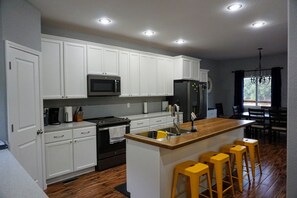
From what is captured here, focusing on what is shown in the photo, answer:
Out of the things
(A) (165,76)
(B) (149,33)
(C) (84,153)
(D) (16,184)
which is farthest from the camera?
(A) (165,76)

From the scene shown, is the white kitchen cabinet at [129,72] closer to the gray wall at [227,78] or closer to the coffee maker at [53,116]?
the coffee maker at [53,116]

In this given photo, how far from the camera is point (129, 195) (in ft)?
9.08

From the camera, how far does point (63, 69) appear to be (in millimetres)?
3479

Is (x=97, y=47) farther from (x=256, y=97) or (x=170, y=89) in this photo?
(x=256, y=97)

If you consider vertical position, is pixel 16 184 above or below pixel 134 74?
below

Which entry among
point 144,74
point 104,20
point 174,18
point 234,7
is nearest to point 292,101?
point 234,7

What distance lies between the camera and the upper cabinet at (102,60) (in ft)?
12.7

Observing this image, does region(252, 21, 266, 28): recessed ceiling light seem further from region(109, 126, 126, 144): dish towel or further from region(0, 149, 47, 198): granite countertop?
region(0, 149, 47, 198): granite countertop

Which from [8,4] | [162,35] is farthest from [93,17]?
[162,35]

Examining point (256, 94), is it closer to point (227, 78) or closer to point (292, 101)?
point (227, 78)

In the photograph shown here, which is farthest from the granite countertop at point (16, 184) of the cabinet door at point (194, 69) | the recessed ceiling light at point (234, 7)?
the cabinet door at point (194, 69)

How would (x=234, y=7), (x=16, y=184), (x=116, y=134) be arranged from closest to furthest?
(x=16, y=184) → (x=234, y=7) → (x=116, y=134)

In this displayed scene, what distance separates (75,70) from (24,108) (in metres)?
1.29

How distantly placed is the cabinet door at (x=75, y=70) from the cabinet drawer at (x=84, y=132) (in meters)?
0.65
